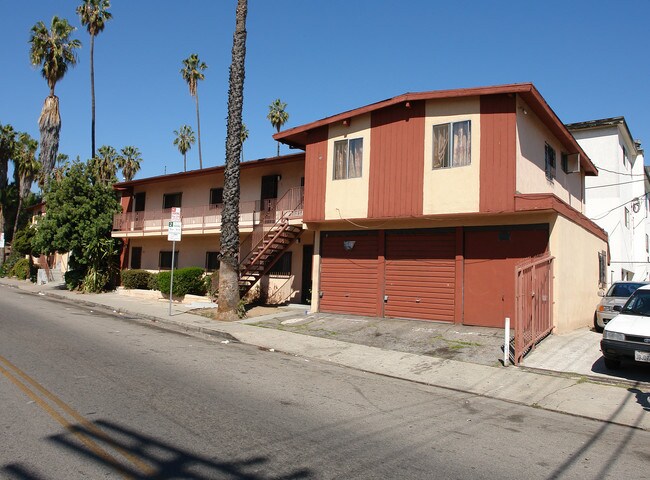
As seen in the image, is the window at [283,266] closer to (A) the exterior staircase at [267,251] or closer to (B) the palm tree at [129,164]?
(A) the exterior staircase at [267,251]

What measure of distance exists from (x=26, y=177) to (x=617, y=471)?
5033cm

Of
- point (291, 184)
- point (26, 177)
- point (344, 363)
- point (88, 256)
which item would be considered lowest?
point (344, 363)

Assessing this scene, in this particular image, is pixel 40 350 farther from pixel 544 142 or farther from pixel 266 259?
pixel 544 142

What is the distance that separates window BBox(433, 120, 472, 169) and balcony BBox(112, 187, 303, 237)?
6.08 metres

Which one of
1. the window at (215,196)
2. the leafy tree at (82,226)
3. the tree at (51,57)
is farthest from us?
the tree at (51,57)

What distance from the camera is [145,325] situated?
14836 millimetres

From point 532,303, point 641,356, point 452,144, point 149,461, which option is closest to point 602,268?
point 452,144

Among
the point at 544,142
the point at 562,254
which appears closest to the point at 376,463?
the point at 562,254

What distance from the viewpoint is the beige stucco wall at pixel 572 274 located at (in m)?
12.9

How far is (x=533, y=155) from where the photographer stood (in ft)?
48.7

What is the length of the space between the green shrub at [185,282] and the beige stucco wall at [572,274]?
14768 mm

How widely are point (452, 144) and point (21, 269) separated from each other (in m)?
38.3

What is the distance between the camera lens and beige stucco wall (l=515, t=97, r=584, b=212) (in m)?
13.6

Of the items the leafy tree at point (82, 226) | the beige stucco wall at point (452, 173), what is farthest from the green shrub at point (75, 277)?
the beige stucco wall at point (452, 173)
